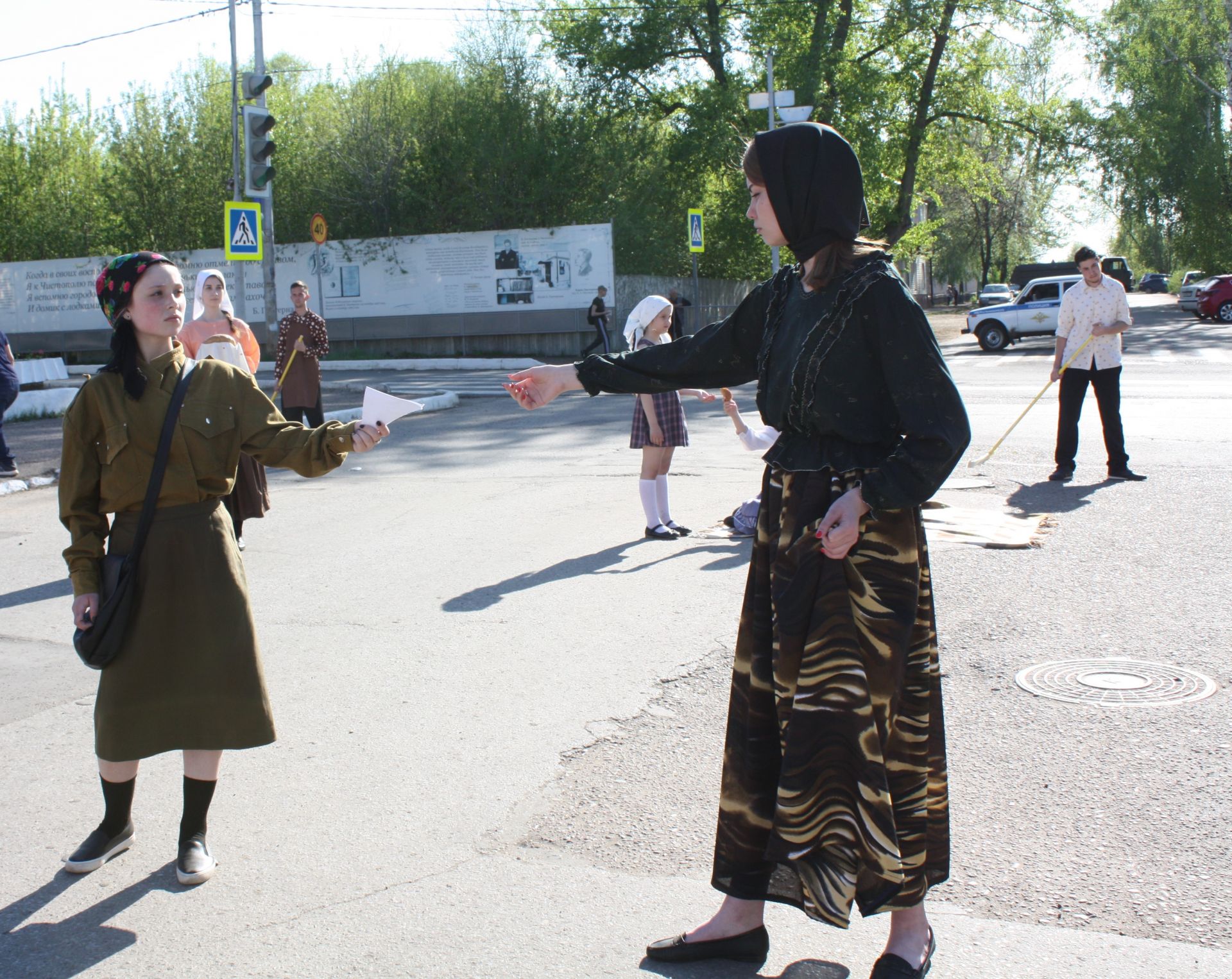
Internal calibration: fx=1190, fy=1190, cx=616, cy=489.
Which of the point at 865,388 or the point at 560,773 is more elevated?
the point at 865,388

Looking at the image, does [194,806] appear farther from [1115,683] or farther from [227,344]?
[227,344]

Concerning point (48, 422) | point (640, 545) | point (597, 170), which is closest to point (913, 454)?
point (640, 545)

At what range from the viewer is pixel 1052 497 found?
9.52m

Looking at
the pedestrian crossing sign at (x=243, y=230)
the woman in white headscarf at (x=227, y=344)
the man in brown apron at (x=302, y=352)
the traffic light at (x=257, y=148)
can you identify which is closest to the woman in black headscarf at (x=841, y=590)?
the woman in white headscarf at (x=227, y=344)

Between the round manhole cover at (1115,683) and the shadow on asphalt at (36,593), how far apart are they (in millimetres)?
5198

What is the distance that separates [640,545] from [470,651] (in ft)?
8.43

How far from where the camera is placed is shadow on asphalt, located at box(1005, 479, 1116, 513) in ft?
29.5

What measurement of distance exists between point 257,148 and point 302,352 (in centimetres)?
532

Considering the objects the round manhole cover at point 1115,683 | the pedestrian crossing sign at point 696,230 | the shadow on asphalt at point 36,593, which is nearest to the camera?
the round manhole cover at point 1115,683

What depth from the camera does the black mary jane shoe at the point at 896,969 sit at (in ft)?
8.92

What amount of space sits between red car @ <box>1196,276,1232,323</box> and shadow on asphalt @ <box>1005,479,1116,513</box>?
107 ft

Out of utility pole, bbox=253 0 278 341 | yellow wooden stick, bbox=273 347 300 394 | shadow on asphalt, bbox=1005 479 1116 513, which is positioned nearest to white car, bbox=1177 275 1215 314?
utility pole, bbox=253 0 278 341

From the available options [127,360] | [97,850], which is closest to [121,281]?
[127,360]

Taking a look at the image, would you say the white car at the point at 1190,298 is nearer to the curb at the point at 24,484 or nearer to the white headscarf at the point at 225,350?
the curb at the point at 24,484
